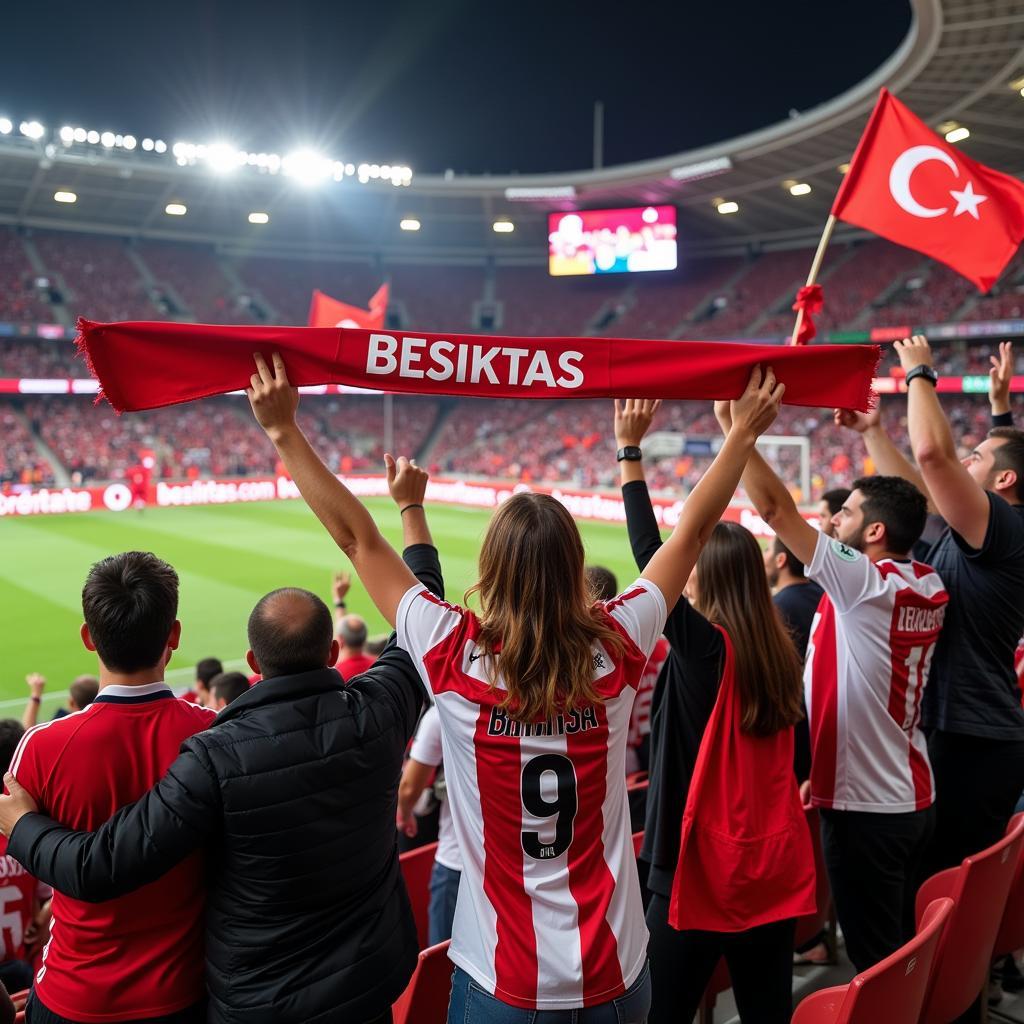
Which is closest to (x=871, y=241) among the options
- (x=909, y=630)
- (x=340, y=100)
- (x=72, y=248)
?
(x=340, y=100)

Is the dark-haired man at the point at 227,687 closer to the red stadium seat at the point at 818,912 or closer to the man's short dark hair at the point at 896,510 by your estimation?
the red stadium seat at the point at 818,912

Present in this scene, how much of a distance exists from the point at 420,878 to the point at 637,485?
2.22 metres

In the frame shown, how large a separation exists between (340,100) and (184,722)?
43.7m

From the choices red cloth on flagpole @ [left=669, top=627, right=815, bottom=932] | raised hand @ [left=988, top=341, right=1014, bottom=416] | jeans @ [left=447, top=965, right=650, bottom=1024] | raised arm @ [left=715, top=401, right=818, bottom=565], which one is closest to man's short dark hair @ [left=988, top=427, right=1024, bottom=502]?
raised hand @ [left=988, top=341, right=1014, bottom=416]

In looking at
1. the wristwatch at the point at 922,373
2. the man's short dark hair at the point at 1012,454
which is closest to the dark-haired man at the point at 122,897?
the wristwatch at the point at 922,373

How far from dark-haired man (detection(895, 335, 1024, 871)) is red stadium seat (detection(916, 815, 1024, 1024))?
1.31 ft

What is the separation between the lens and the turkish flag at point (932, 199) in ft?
16.8

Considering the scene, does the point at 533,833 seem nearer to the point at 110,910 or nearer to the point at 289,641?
the point at 289,641

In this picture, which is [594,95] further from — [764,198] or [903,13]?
[903,13]

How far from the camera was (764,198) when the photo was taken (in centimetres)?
3588

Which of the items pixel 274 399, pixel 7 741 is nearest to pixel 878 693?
pixel 274 399

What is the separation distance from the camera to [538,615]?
6.48ft

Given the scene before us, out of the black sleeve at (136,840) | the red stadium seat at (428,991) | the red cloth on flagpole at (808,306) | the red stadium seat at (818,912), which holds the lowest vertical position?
the red stadium seat at (818,912)

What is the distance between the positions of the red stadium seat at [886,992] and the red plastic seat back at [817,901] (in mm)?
1179
